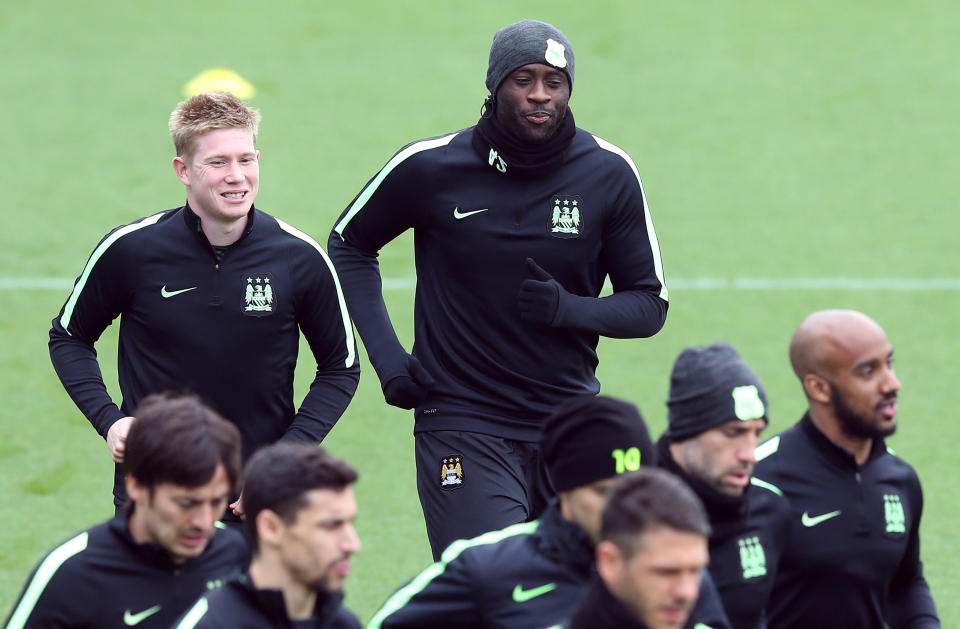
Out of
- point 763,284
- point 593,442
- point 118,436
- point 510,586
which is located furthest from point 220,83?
point 510,586

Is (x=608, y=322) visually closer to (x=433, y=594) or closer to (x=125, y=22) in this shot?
(x=433, y=594)

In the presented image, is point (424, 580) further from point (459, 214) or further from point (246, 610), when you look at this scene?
point (459, 214)

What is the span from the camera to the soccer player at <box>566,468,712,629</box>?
3721 mm

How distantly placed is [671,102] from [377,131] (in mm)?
2725

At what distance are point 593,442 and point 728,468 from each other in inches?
18.9

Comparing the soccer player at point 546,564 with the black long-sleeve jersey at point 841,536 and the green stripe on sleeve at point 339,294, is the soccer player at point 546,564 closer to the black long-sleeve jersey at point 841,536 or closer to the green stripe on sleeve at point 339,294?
the black long-sleeve jersey at point 841,536

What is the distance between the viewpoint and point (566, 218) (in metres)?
5.95

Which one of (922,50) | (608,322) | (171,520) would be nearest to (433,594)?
(171,520)

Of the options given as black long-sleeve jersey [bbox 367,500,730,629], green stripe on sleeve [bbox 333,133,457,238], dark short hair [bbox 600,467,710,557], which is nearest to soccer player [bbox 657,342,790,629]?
black long-sleeve jersey [bbox 367,500,730,629]

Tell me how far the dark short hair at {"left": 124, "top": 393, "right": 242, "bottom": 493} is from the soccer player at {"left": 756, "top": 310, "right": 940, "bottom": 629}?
165 centimetres

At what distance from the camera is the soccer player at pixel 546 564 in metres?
4.27

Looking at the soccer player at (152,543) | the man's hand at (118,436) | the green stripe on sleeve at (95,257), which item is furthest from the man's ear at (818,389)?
the green stripe on sleeve at (95,257)

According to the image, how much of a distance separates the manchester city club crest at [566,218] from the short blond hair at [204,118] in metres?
1.08

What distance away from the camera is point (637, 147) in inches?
A: 572
